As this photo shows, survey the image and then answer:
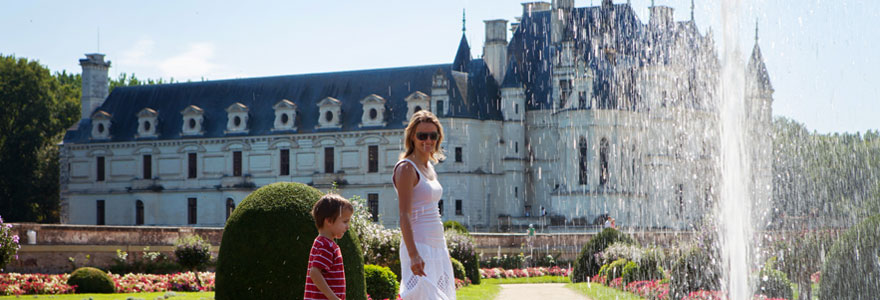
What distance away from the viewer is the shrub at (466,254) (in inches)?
965

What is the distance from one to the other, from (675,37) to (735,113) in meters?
42.1

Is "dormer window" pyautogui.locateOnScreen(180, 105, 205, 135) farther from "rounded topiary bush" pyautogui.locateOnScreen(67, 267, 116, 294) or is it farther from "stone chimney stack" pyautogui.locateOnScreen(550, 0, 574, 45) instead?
"rounded topiary bush" pyautogui.locateOnScreen(67, 267, 116, 294)

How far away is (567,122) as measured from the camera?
175 ft

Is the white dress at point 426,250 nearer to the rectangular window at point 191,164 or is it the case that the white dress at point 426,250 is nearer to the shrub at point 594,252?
the shrub at point 594,252

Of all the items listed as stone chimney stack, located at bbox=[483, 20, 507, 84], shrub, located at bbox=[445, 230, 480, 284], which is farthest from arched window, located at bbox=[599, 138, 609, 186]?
shrub, located at bbox=[445, 230, 480, 284]

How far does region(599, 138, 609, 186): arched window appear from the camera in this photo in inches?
2076

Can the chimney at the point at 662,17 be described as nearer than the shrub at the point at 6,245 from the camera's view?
No

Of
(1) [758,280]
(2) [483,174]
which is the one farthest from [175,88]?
(1) [758,280]

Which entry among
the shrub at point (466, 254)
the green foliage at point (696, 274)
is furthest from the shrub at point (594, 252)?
the green foliage at point (696, 274)

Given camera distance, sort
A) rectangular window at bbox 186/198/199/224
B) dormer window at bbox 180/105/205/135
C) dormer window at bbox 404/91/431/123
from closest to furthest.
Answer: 1. dormer window at bbox 404/91/431/123
2. rectangular window at bbox 186/198/199/224
3. dormer window at bbox 180/105/205/135

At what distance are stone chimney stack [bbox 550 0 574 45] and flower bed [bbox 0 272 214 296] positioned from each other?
119 feet

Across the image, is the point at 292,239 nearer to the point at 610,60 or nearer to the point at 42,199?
the point at 610,60

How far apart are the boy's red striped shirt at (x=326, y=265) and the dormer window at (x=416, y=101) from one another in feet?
159

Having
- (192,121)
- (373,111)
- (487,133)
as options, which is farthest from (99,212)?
(487,133)
